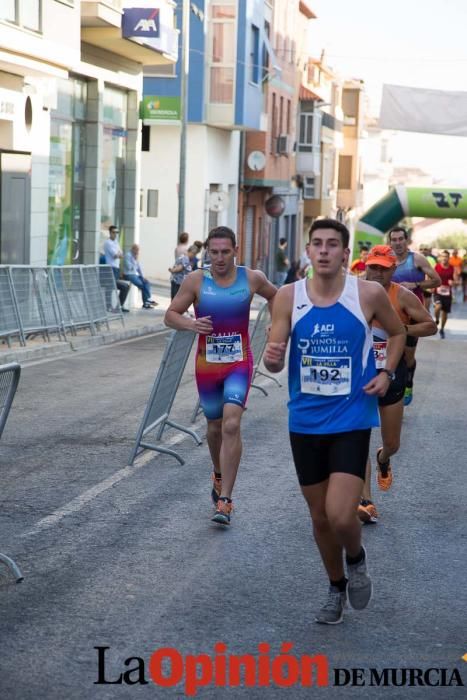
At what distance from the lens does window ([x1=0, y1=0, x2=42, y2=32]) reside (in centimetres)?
→ 2109

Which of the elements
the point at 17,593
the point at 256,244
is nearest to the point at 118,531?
the point at 17,593

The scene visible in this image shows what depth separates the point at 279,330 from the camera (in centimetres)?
605

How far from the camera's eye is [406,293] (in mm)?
8789

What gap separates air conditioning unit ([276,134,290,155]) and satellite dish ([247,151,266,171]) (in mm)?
5954

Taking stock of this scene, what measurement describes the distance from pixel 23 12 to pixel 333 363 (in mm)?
17258

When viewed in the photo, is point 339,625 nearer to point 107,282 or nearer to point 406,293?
point 406,293

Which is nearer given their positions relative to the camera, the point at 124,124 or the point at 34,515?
the point at 34,515

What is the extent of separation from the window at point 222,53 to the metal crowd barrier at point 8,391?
38084 mm

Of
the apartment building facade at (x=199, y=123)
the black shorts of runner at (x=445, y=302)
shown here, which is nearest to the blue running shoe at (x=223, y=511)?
the black shorts of runner at (x=445, y=302)

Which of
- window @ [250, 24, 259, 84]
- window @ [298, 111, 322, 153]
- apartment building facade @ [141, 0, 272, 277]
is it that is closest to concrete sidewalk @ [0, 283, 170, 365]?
apartment building facade @ [141, 0, 272, 277]

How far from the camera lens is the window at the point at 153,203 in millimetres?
42938

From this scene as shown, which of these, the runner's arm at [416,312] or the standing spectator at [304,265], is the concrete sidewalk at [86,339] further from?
the runner's arm at [416,312]

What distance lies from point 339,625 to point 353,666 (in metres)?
0.62

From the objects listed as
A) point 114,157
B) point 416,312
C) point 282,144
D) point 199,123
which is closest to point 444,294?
point 114,157
